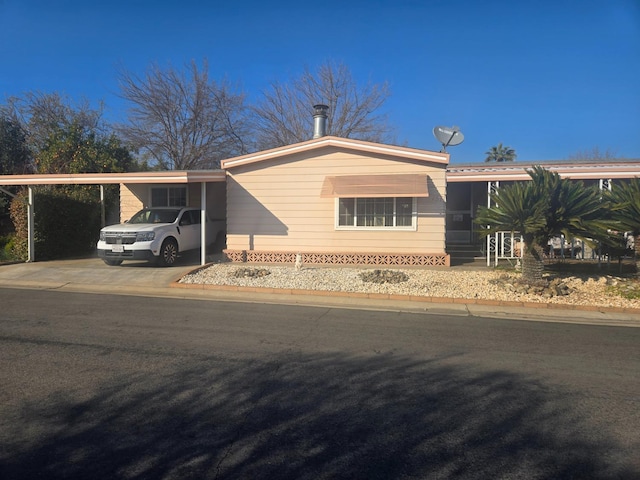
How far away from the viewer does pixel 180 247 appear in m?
13.9

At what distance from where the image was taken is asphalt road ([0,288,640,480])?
330 cm

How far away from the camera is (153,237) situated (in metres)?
12.7

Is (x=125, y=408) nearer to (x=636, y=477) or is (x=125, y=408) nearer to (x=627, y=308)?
(x=636, y=477)

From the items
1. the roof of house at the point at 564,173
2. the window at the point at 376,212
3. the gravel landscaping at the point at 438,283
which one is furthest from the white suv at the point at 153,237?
the roof of house at the point at 564,173

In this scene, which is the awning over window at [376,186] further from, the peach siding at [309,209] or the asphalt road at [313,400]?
the asphalt road at [313,400]

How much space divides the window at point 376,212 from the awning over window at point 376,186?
69 centimetres

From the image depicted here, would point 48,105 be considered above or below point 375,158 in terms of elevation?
above

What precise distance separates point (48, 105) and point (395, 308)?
25.0 metres

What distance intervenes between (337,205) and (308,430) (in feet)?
34.1

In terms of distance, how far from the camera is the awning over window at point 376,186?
12.6 m

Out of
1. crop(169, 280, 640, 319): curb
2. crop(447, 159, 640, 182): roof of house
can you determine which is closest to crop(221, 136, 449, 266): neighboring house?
crop(447, 159, 640, 182): roof of house

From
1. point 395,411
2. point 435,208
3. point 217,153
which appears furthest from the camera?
point 217,153

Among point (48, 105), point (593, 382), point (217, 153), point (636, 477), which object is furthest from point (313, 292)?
point (48, 105)

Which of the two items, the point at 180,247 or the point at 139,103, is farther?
the point at 139,103
